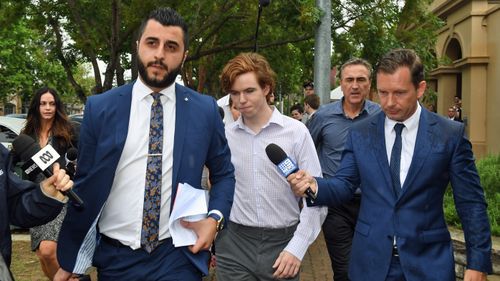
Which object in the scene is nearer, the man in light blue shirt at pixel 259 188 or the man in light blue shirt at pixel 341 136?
the man in light blue shirt at pixel 259 188

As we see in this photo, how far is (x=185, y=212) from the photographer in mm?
3070

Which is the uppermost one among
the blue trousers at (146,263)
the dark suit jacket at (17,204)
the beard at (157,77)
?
the beard at (157,77)

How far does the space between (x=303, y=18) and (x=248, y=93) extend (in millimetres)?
7275

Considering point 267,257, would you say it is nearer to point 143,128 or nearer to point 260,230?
point 260,230

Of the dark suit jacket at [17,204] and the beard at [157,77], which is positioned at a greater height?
the beard at [157,77]

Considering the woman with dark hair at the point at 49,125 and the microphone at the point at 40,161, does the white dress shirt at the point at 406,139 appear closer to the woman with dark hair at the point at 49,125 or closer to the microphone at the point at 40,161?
the microphone at the point at 40,161

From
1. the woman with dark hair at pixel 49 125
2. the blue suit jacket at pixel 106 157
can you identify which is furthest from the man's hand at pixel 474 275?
the woman with dark hair at pixel 49 125

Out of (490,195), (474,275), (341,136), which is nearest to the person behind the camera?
(474,275)

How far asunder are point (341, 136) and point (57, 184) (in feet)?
11.5

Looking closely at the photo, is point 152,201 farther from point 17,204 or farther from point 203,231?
point 17,204

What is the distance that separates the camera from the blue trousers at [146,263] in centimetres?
309

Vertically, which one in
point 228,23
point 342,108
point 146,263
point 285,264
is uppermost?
point 228,23

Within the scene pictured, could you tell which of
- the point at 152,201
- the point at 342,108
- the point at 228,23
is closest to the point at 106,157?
the point at 152,201

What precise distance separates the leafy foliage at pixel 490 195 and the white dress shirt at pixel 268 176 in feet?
12.9
